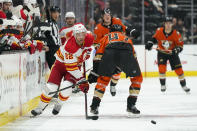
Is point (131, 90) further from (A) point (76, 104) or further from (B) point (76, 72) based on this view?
(A) point (76, 104)

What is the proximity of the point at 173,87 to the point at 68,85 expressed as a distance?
16.1 feet

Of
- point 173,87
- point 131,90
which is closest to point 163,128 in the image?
point 131,90

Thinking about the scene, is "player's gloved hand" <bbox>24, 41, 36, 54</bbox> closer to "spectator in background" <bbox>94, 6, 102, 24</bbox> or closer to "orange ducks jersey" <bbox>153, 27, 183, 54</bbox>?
"orange ducks jersey" <bbox>153, 27, 183, 54</bbox>

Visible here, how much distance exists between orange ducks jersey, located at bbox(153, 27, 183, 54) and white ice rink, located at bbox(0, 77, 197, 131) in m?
0.90

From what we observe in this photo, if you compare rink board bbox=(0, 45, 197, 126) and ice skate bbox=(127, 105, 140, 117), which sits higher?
rink board bbox=(0, 45, 197, 126)

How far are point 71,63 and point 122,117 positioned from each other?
0.94 m

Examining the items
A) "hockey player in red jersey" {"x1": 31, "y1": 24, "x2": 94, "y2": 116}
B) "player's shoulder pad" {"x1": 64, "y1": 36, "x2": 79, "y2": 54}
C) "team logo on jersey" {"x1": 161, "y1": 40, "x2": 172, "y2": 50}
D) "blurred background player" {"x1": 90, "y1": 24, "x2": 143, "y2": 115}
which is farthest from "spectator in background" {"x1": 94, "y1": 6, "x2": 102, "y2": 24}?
"player's shoulder pad" {"x1": 64, "y1": 36, "x2": 79, "y2": 54}

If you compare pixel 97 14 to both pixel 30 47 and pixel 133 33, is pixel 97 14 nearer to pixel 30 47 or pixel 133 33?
pixel 30 47

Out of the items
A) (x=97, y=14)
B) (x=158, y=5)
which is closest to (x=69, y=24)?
(x=97, y=14)

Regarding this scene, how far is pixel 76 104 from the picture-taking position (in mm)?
7297

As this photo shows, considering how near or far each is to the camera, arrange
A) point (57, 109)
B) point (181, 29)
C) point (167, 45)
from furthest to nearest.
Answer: point (181, 29)
point (167, 45)
point (57, 109)

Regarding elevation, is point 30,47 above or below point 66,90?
above

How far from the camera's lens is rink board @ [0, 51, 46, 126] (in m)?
5.24

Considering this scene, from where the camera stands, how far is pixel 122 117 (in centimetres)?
588
